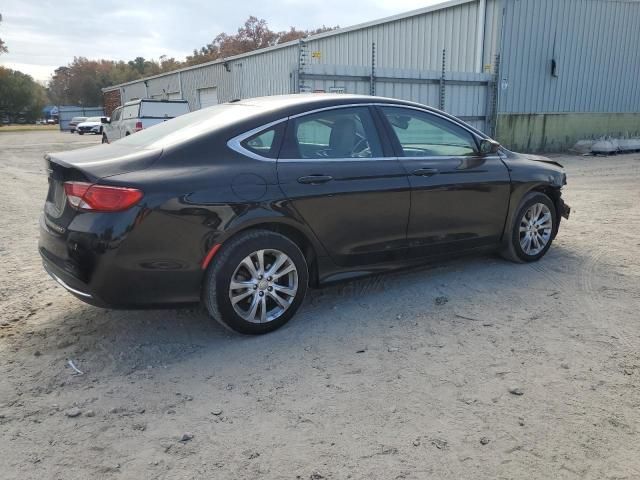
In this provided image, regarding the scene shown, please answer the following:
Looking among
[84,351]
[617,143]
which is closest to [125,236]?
[84,351]

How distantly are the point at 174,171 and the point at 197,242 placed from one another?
467mm

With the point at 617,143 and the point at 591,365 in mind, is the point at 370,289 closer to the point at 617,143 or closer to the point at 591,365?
the point at 591,365

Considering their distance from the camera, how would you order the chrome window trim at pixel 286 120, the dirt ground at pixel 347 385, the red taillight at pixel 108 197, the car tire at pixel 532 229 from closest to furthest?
the dirt ground at pixel 347 385
the red taillight at pixel 108 197
the chrome window trim at pixel 286 120
the car tire at pixel 532 229

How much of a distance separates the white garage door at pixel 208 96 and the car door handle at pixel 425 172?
23.2 m

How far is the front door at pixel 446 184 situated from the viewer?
14.4 ft

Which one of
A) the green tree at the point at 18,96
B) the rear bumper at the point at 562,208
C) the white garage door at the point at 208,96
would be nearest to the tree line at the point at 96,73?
the green tree at the point at 18,96

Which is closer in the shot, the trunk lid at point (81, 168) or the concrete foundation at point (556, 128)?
the trunk lid at point (81, 168)

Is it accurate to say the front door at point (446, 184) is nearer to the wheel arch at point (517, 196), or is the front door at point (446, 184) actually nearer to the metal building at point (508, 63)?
the wheel arch at point (517, 196)

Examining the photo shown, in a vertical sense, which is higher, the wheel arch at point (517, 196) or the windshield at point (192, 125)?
the windshield at point (192, 125)

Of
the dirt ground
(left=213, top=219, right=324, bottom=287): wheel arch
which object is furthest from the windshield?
the dirt ground

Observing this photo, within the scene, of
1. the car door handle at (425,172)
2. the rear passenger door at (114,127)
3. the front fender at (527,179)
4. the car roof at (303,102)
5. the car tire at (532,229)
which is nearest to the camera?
the car roof at (303,102)

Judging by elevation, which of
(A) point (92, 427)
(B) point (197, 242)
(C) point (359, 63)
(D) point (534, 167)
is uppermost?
(C) point (359, 63)

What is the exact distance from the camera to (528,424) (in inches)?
107

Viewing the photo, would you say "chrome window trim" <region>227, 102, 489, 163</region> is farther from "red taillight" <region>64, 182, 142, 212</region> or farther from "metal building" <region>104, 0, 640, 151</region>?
"metal building" <region>104, 0, 640, 151</region>
